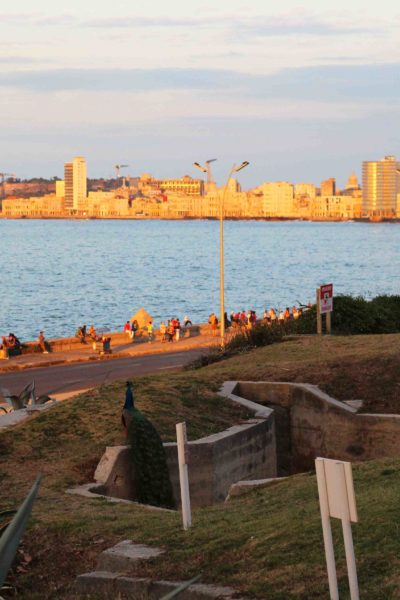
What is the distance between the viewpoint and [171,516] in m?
Result: 11.4

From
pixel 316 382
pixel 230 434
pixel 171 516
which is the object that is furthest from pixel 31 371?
pixel 171 516

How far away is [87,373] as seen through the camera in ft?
111

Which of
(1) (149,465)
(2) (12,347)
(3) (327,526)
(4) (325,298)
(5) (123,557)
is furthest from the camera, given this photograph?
(2) (12,347)

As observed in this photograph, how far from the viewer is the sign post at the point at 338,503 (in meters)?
7.18

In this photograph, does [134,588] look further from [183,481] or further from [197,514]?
[197,514]

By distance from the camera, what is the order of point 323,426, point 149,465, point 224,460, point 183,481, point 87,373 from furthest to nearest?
1. point 87,373
2. point 323,426
3. point 224,460
4. point 149,465
5. point 183,481

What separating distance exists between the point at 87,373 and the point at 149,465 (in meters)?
19.7

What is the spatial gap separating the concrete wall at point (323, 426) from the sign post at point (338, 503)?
372 inches

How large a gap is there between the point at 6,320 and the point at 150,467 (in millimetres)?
73150

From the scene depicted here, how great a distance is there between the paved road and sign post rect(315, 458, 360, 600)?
22285 millimetres

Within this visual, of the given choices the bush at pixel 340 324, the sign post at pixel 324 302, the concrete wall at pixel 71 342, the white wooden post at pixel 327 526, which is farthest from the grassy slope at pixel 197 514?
the concrete wall at pixel 71 342

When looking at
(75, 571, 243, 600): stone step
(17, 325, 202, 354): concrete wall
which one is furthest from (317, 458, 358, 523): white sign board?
(17, 325, 202, 354): concrete wall

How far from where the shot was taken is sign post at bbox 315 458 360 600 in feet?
23.5

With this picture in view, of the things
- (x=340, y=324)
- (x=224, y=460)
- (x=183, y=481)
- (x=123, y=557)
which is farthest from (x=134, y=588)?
(x=340, y=324)
